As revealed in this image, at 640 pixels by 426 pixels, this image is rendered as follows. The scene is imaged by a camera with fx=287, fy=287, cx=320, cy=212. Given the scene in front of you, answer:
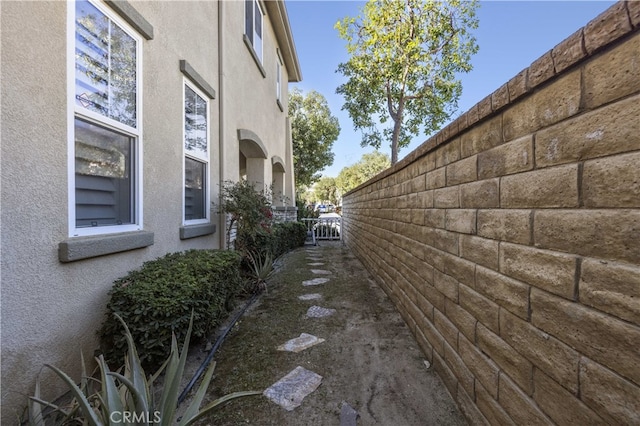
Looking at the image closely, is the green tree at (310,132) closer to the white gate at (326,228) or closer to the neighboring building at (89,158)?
the white gate at (326,228)

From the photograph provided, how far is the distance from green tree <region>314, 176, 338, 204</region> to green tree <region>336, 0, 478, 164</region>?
31.8 meters

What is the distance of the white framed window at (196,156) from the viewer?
3.69 m

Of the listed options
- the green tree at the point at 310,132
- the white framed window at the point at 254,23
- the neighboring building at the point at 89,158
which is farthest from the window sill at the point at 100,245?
the green tree at the point at 310,132

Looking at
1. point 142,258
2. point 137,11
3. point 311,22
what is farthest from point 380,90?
point 142,258

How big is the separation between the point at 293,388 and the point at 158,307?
1.10 meters

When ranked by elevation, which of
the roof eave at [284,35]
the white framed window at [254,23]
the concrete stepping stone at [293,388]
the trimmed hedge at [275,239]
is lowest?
the concrete stepping stone at [293,388]

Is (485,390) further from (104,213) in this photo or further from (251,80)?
(251,80)

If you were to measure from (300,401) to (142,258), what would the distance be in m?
1.92

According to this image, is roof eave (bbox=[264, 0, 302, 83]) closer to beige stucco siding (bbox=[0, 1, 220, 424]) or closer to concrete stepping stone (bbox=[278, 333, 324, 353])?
beige stucco siding (bbox=[0, 1, 220, 424])

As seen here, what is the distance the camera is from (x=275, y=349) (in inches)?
100

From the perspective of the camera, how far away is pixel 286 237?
300 inches

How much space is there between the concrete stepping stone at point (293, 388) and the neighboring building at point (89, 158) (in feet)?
4.44

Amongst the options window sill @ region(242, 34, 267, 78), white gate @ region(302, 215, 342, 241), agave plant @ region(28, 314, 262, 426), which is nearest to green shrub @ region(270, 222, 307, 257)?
white gate @ region(302, 215, 342, 241)

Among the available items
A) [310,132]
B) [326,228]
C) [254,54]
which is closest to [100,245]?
[254,54]
